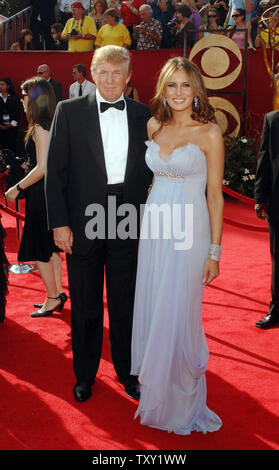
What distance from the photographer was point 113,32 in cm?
1011

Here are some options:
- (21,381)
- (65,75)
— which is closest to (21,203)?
(65,75)

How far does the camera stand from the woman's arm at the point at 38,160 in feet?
12.7

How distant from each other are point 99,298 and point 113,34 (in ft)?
26.5

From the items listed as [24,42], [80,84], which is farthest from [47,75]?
[24,42]

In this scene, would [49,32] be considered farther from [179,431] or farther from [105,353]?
[179,431]

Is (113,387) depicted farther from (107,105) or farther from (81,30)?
(81,30)

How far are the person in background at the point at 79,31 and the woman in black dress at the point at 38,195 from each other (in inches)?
280

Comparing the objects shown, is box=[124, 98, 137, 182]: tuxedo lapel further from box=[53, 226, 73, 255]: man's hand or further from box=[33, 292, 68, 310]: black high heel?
box=[33, 292, 68, 310]: black high heel

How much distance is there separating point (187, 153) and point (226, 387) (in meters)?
1.45

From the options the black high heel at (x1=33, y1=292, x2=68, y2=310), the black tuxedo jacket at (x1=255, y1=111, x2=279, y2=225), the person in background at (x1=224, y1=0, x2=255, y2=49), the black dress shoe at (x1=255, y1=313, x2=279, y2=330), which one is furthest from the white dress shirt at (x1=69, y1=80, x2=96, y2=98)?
the black dress shoe at (x1=255, y1=313, x2=279, y2=330)

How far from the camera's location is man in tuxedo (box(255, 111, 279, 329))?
13.0 ft

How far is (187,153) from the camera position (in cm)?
261

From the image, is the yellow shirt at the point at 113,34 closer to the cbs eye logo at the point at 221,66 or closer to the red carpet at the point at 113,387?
the cbs eye logo at the point at 221,66

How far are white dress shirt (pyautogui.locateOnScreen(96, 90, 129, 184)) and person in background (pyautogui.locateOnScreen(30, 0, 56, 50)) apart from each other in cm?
990
